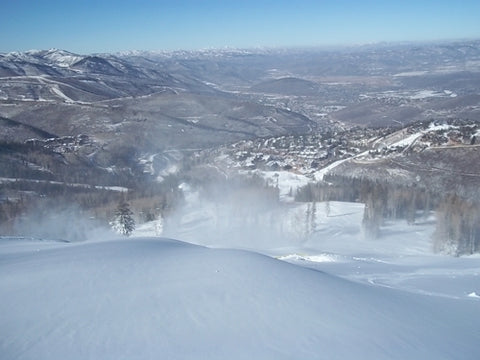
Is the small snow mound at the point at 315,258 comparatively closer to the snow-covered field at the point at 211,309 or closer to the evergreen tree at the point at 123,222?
the snow-covered field at the point at 211,309

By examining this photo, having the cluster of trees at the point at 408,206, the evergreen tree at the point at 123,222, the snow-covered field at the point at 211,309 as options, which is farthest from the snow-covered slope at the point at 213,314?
the evergreen tree at the point at 123,222

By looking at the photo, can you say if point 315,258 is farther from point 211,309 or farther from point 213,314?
point 213,314

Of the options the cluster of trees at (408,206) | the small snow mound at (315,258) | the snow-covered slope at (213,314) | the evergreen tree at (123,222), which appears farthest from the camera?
the evergreen tree at (123,222)

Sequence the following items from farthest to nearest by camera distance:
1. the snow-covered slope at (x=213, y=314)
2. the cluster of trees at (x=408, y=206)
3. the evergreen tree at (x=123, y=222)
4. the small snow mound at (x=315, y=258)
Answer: the evergreen tree at (x=123, y=222) → the cluster of trees at (x=408, y=206) → the small snow mound at (x=315, y=258) → the snow-covered slope at (x=213, y=314)

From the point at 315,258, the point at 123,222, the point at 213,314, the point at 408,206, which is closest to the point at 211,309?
the point at 213,314

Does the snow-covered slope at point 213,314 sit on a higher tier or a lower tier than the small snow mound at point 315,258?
A: higher

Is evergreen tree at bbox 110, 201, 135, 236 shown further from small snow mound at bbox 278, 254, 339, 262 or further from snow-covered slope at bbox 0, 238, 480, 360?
snow-covered slope at bbox 0, 238, 480, 360

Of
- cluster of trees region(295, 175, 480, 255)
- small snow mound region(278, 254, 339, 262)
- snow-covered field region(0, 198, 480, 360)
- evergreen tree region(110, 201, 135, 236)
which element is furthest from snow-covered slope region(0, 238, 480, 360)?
evergreen tree region(110, 201, 135, 236)
